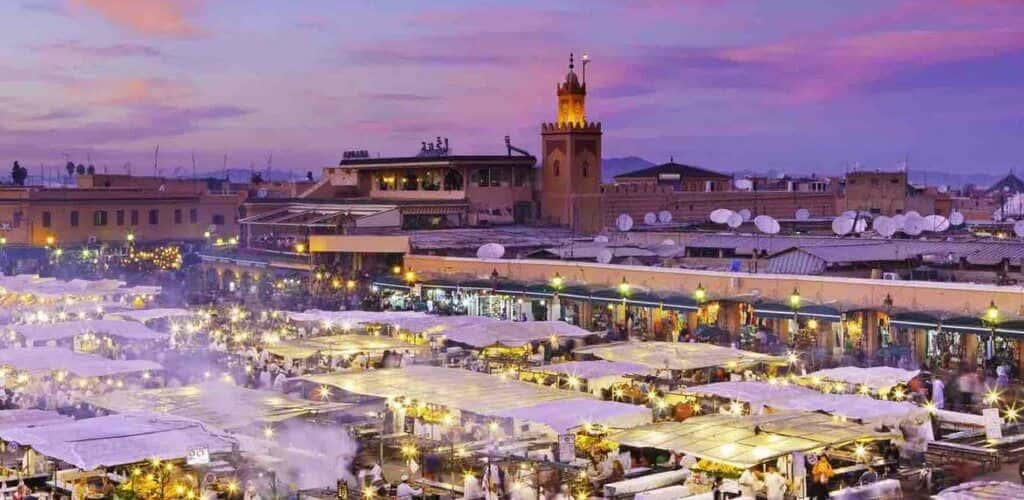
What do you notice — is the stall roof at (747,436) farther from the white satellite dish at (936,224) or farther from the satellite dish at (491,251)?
the white satellite dish at (936,224)

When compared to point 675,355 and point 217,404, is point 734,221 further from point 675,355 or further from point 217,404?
point 217,404

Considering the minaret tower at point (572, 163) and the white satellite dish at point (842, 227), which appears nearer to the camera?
the white satellite dish at point (842, 227)

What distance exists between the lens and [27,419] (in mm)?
17641

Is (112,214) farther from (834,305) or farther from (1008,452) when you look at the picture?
(1008,452)

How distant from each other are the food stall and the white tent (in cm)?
1360

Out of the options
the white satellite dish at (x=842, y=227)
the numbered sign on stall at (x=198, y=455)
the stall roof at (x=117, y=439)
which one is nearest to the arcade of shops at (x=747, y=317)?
the white satellite dish at (x=842, y=227)

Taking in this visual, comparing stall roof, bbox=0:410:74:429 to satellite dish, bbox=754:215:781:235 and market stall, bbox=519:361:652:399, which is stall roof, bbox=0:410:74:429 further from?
satellite dish, bbox=754:215:781:235

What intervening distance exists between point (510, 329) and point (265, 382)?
5134mm

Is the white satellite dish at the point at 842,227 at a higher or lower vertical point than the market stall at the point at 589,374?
higher

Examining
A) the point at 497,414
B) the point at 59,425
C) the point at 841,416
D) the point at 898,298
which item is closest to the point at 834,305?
the point at 898,298

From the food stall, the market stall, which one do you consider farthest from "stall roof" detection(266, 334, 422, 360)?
the food stall

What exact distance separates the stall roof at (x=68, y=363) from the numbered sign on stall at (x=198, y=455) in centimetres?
704

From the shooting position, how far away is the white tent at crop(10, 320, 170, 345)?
27.0m

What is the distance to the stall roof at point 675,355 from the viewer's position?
22.0 metres
